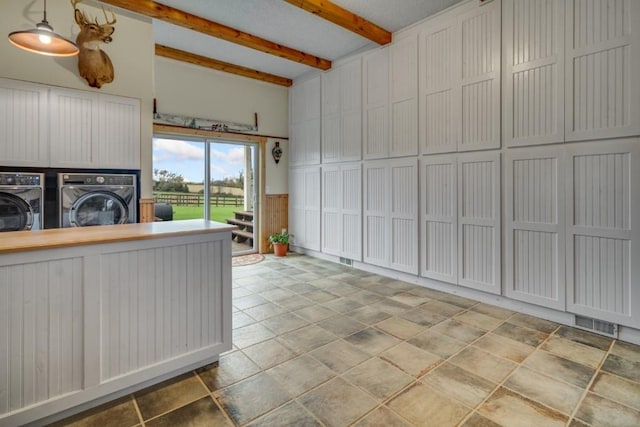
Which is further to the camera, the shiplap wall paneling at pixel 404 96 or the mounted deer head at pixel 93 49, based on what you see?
the shiplap wall paneling at pixel 404 96

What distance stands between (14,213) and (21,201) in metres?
0.12

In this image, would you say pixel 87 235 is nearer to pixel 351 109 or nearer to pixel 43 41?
pixel 43 41

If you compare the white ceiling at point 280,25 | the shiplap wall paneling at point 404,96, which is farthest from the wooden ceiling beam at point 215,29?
the shiplap wall paneling at point 404,96

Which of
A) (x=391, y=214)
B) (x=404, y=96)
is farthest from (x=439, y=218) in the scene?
(x=404, y=96)

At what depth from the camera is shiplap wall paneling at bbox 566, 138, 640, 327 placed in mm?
2594

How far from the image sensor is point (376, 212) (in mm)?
4660

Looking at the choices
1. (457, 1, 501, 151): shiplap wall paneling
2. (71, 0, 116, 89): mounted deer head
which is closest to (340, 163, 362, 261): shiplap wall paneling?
(457, 1, 501, 151): shiplap wall paneling

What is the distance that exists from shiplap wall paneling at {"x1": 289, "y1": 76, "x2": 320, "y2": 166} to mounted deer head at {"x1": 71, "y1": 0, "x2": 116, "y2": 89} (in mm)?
3066

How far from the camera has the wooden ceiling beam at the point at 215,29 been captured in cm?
352

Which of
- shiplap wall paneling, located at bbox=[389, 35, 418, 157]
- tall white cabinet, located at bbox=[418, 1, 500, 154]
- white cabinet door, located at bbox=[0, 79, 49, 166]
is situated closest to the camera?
white cabinet door, located at bbox=[0, 79, 49, 166]

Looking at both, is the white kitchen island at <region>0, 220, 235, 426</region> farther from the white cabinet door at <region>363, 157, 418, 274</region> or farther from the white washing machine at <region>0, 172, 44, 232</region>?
the white cabinet door at <region>363, 157, 418, 274</region>

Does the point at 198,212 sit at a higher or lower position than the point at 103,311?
higher

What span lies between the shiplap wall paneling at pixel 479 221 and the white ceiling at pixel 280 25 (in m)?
1.81

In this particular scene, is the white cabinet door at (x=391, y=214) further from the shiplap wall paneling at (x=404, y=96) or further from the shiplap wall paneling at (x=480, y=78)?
the shiplap wall paneling at (x=480, y=78)
